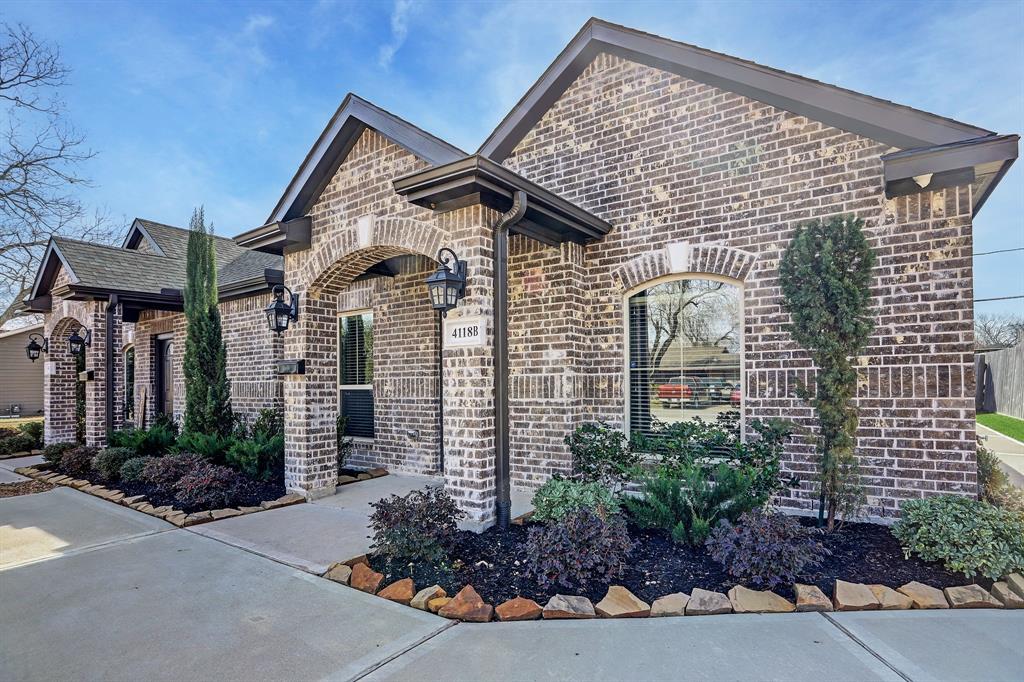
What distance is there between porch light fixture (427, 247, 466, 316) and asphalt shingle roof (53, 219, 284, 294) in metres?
6.99

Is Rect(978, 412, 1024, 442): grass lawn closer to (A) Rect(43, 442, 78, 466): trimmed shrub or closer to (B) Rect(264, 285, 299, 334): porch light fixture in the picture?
(B) Rect(264, 285, 299, 334): porch light fixture

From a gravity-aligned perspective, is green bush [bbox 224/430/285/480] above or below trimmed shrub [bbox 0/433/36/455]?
above

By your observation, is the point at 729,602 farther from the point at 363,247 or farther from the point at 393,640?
the point at 363,247

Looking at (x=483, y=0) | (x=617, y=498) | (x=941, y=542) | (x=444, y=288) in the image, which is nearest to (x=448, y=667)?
(x=617, y=498)

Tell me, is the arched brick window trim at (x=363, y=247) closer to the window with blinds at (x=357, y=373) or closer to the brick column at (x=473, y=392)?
the brick column at (x=473, y=392)

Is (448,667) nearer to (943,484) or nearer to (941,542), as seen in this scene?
(941,542)

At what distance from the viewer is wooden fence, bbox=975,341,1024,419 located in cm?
1608

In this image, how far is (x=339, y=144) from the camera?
6.59 meters

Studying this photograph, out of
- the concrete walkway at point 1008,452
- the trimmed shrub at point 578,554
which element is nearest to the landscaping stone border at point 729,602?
the trimmed shrub at point 578,554

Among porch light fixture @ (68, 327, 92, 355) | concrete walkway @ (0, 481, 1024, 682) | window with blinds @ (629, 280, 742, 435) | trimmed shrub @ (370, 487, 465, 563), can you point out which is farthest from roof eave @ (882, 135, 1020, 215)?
porch light fixture @ (68, 327, 92, 355)

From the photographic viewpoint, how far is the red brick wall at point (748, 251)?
5.00 metres

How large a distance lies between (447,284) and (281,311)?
116 inches

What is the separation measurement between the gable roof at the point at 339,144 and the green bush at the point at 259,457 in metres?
3.13

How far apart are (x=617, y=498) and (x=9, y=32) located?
19174 millimetres
